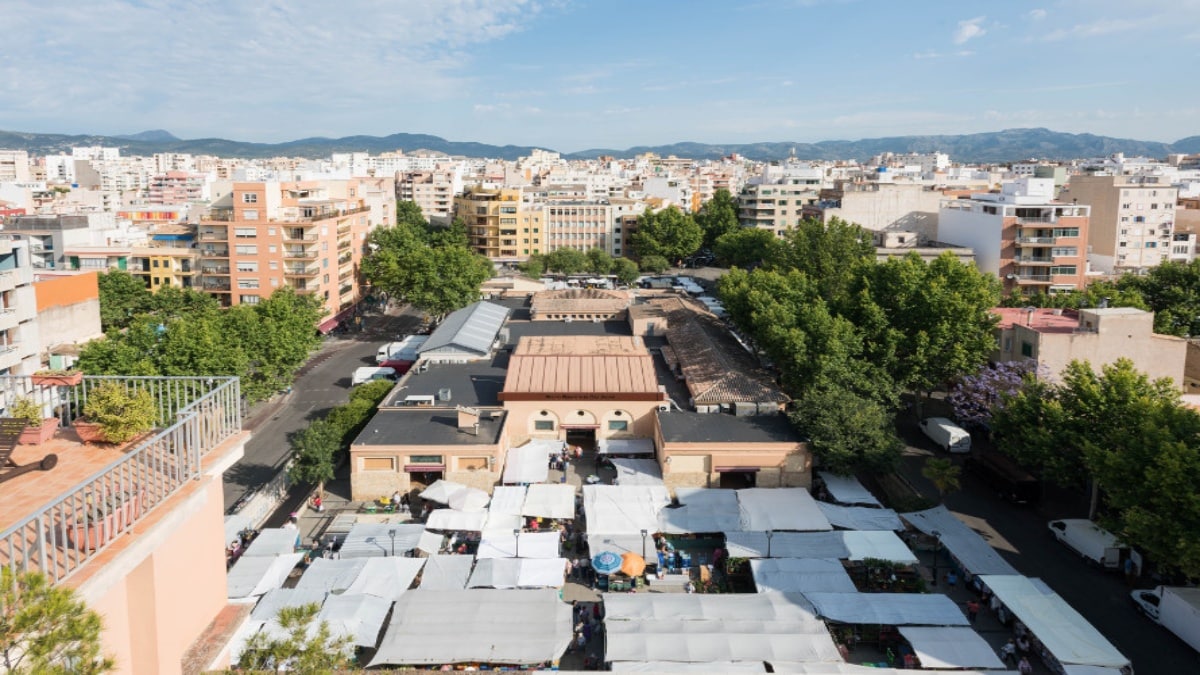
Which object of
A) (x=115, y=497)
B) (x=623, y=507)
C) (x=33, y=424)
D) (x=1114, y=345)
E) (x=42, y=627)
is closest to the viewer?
(x=42, y=627)

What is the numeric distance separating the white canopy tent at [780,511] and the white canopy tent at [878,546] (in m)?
0.97

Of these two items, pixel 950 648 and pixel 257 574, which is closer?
pixel 950 648

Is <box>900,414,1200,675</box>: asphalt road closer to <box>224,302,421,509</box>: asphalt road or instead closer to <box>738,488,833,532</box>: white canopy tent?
<box>738,488,833,532</box>: white canopy tent

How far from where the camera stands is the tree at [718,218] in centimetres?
9069

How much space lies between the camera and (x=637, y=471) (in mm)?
28797

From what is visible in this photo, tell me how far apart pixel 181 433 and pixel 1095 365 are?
109 ft

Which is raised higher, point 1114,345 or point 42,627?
point 42,627

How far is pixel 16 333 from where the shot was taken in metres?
33.3

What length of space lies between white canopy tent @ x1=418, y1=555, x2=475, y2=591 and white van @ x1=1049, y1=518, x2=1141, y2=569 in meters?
16.5

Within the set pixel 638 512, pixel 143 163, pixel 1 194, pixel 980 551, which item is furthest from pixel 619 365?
pixel 143 163

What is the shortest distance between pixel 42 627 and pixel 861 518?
75.1 feet

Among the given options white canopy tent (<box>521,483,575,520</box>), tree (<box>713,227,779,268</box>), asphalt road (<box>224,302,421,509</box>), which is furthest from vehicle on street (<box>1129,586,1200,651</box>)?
tree (<box>713,227,779,268</box>)

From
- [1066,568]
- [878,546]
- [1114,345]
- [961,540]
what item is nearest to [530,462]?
[878,546]

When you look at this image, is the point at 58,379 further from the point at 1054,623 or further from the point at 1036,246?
the point at 1036,246
